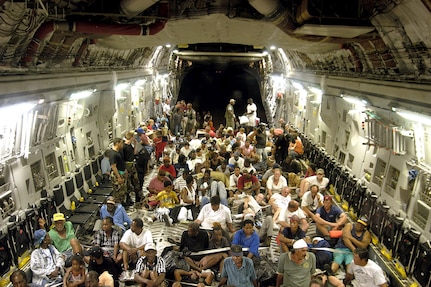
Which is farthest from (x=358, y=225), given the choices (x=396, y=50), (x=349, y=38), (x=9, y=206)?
(x=9, y=206)

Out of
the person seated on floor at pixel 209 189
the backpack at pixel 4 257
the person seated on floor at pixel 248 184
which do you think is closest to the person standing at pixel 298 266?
the person seated on floor at pixel 209 189

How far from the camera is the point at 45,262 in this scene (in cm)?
558

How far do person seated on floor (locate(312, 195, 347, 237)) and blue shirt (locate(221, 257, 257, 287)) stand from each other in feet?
7.07

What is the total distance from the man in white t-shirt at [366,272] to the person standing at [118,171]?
200 inches

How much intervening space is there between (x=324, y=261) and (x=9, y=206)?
5.11 m

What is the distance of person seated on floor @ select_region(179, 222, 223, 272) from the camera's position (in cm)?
591

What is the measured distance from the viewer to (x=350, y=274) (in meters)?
5.48

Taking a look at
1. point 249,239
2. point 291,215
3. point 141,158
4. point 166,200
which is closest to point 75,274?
point 249,239

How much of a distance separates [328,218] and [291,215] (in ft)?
2.16

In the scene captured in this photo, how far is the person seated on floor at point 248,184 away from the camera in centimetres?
858

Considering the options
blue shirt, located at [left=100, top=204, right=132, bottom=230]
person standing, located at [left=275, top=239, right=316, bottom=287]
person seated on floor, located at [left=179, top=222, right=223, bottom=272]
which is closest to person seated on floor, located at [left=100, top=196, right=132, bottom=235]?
blue shirt, located at [left=100, top=204, right=132, bottom=230]

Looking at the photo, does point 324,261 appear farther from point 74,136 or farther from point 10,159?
point 74,136

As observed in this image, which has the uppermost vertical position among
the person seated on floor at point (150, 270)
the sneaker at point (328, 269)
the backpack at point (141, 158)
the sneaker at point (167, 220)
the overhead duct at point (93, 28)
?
the overhead duct at point (93, 28)

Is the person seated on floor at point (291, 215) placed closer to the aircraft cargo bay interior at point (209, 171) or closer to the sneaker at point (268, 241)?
the aircraft cargo bay interior at point (209, 171)
